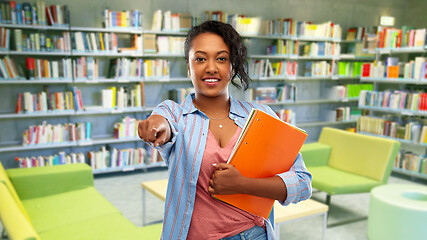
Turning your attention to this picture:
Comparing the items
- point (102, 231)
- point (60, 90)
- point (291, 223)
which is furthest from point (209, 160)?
point (60, 90)

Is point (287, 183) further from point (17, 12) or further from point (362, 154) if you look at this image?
point (17, 12)

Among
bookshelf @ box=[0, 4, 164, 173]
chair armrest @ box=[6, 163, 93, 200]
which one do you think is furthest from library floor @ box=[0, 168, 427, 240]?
chair armrest @ box=[6, 163, 93, 200]

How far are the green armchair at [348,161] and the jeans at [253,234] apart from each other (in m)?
2.38

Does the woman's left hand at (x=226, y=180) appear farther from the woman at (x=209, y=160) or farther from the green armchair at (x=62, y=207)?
the green armchair at (x=62, y=207)

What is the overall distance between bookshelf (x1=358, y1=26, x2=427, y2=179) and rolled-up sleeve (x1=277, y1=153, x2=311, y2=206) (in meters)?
4.16

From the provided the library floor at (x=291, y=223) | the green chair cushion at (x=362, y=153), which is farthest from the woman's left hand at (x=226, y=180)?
the green chair cushion at (x=362, y=153)

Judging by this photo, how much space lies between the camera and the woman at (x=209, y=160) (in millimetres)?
833

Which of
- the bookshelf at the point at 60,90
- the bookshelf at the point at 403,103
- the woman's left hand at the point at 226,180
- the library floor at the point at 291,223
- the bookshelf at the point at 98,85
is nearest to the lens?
the woman's left hand at the point at 226,180

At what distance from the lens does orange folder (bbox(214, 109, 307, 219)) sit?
80 cm

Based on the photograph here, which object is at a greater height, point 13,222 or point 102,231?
point 13,222

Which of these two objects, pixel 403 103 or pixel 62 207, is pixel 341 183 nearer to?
pixel 403 103

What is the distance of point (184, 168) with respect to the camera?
847 millimetres

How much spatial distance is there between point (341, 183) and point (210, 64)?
104 inches

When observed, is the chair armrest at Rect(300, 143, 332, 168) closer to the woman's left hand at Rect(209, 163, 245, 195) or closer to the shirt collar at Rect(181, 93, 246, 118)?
the shirt collar at Rect(181, 93, 246, 118)
